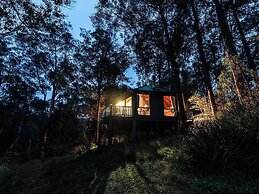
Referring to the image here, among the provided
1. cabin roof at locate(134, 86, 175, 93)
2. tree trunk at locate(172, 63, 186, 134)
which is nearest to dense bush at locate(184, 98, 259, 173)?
tree trunk at locate(172, 63, 186, 134)

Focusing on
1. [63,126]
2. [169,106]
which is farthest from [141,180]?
[63,126]

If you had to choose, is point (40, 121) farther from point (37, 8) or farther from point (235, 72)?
point (235, 72)

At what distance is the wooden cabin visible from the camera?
1688cm

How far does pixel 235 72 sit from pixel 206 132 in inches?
127

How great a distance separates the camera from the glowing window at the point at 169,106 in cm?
1877

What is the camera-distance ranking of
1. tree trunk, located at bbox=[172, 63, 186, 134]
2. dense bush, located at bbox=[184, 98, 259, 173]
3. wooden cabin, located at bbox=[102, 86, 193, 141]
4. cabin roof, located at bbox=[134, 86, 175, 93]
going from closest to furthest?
dense bush, located at bbox=[184, 98, 259, 173] < tree trunk, located at bbox=[172, 63, 186, 134] < wooden cabin, located at bbox=[102, 86, 193, 141] < cabin roof, located at bbox=[134, 86, 175, 93]

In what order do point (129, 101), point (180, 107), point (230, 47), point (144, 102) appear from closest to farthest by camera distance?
point (230, 47)
point (180, 107)
point (144, 102)
point (129, 101)

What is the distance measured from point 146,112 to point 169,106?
2.59 metres

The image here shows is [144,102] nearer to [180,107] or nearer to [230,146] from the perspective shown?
[180,107]

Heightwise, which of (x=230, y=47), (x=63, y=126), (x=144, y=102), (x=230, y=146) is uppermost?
(x=230, y=47)

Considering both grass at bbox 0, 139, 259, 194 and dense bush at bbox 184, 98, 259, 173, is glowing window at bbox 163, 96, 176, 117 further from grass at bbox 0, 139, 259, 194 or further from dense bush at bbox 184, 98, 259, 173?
dense bush at bbox 184, 98, 259, 173

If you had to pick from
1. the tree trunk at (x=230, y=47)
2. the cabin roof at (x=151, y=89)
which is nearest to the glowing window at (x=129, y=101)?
the cabin roof at (x=151, y=89)

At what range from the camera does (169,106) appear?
63.3 ft

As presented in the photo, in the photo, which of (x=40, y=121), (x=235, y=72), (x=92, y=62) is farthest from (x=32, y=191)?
(x=40, y=121)
